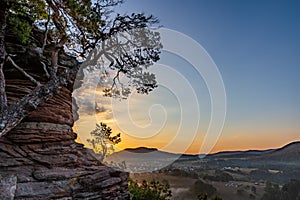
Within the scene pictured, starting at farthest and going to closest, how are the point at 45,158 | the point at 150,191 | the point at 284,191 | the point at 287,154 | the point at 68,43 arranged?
the point at 287,154 < the point at 284,191 < the point at 150,191 < the point at 68,43 < the point at 45,158

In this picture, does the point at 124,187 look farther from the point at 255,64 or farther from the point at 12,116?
the point at 255,64

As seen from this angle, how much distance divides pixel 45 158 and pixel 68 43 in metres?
4.35

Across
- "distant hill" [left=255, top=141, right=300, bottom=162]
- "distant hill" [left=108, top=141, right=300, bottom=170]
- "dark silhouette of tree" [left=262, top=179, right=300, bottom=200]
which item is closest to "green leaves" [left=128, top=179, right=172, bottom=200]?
"distant hill" [left=108, top=141, right=300, bottom=170]

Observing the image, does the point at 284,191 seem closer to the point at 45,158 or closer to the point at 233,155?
the point at 233,155

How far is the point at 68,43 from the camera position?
9180mm

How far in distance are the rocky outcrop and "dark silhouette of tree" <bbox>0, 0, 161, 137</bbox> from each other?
1.54 ft

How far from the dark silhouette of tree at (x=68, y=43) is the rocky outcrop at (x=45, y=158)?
18.5 inches

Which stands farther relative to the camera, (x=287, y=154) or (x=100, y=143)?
(x=287, y=154)

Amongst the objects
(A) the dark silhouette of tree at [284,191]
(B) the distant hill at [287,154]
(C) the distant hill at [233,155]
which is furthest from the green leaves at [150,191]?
(B) the distant hill at [287,154]

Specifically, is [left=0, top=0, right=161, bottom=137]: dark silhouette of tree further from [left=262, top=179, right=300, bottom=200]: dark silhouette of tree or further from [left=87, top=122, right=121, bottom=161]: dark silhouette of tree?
[left=262, top=179, right=300, bottom=200]: dark silhouette of tree

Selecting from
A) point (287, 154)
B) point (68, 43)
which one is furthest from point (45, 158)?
point (287, 154)

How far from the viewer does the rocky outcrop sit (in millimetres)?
6160

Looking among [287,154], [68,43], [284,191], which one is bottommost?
[284,191]

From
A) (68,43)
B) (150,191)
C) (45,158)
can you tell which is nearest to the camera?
(45,158)
